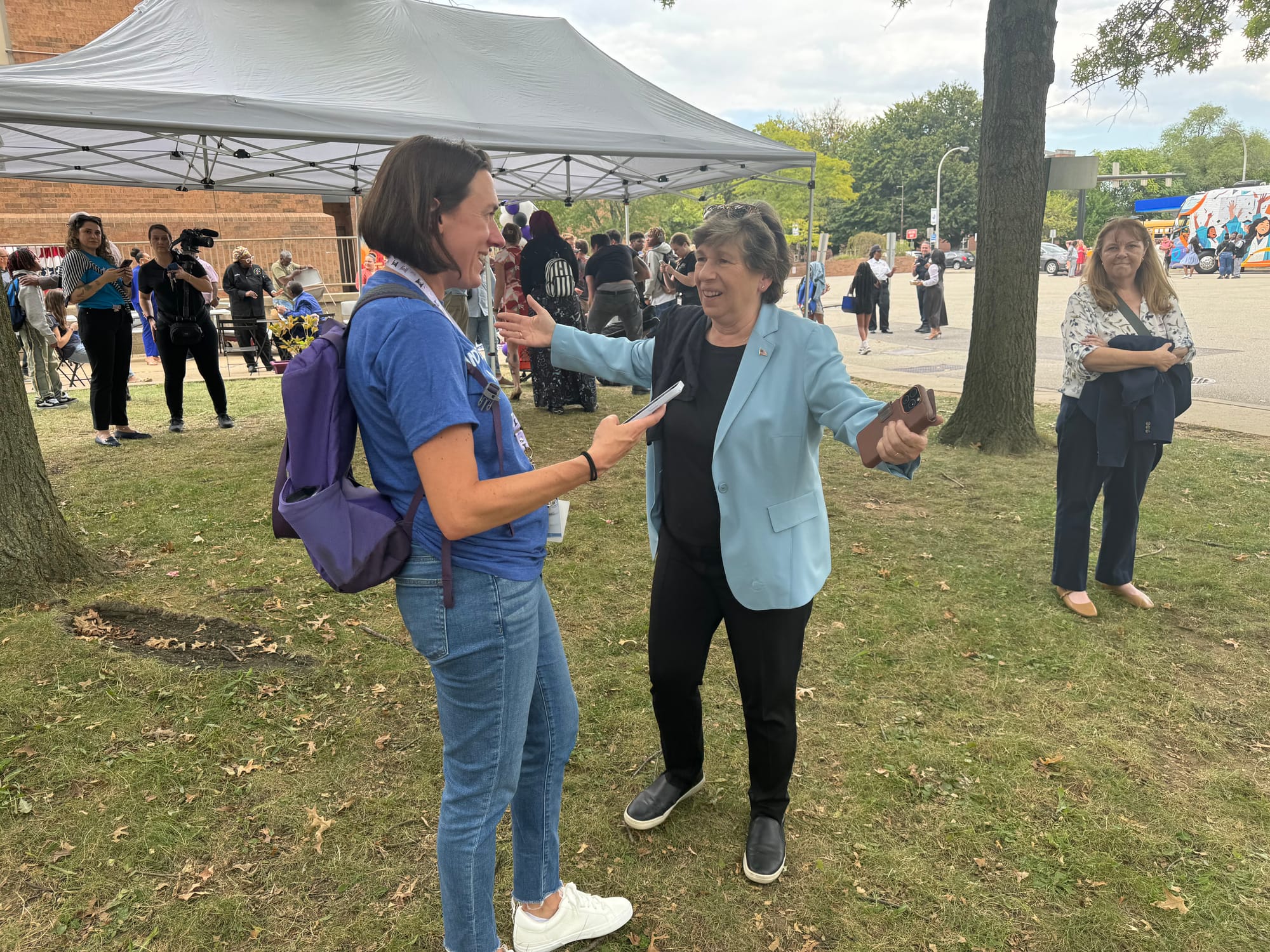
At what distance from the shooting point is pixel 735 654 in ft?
8.09

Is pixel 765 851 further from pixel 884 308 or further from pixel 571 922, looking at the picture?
pixel 884 308

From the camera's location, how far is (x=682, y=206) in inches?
1720

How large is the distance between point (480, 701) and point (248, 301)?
43.1 feet

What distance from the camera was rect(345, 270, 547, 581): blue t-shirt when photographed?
1432mm

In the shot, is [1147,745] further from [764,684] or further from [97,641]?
[97,641]

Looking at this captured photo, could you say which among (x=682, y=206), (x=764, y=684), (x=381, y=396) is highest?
(x=682, y=206)

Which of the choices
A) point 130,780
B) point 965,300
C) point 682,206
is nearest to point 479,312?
point 130,780

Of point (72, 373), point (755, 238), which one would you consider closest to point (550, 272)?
point (755, 238)

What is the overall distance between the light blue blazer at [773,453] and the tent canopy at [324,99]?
5102 millimetres

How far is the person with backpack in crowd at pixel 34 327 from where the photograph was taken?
33.1 feet

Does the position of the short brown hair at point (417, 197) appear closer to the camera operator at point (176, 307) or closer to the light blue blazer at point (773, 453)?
the light blue blazer at point (773, 453)

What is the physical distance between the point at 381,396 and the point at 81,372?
15.2m

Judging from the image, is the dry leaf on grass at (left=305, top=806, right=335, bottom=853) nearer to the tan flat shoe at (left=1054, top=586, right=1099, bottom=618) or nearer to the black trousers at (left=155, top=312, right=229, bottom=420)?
the tan flat shoe at (left=1054, top=586, right=1099, bottom=618)

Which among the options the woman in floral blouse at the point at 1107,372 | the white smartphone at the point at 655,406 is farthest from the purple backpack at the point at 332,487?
the woman in floral blouse at the point at 1107,372
